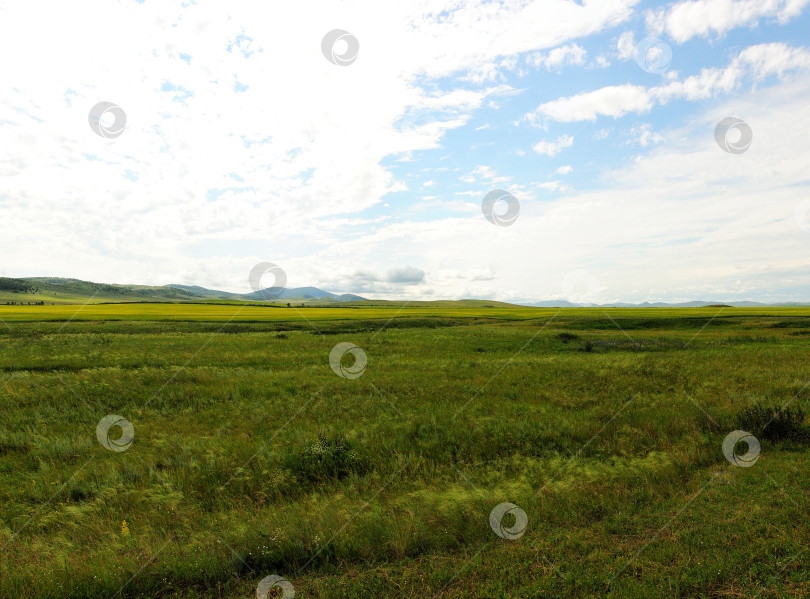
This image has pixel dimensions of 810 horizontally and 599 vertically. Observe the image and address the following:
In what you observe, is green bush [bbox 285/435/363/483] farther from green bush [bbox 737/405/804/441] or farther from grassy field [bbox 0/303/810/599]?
green bush [bbox 737/405/804/441]

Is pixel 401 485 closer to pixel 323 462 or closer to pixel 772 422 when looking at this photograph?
pixel 323 462

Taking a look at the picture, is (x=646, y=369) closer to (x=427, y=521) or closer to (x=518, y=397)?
(x=518, y=397)

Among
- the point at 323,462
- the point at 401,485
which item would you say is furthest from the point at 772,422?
the point at 323,462

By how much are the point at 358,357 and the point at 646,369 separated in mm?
16851

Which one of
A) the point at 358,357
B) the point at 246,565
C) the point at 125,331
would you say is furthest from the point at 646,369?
the point at 125,331

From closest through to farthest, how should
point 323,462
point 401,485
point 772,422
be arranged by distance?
point 401,485
point 323,462
point 772,422

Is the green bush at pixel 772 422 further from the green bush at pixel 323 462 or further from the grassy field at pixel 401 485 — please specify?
the green bush at pixel 323 462

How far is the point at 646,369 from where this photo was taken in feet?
Result: 66.6

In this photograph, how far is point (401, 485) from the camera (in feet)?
27.1

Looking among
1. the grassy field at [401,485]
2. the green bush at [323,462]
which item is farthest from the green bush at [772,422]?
the green bush at [323,462]

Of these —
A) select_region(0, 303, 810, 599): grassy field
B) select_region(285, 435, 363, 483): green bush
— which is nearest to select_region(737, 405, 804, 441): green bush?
select_region(0, 303, 810, 599): grassy field

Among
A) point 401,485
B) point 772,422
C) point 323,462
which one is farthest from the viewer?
point 772,422

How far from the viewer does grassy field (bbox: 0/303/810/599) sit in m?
5.11

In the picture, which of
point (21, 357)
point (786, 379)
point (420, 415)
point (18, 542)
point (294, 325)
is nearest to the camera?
point (18, 542)
